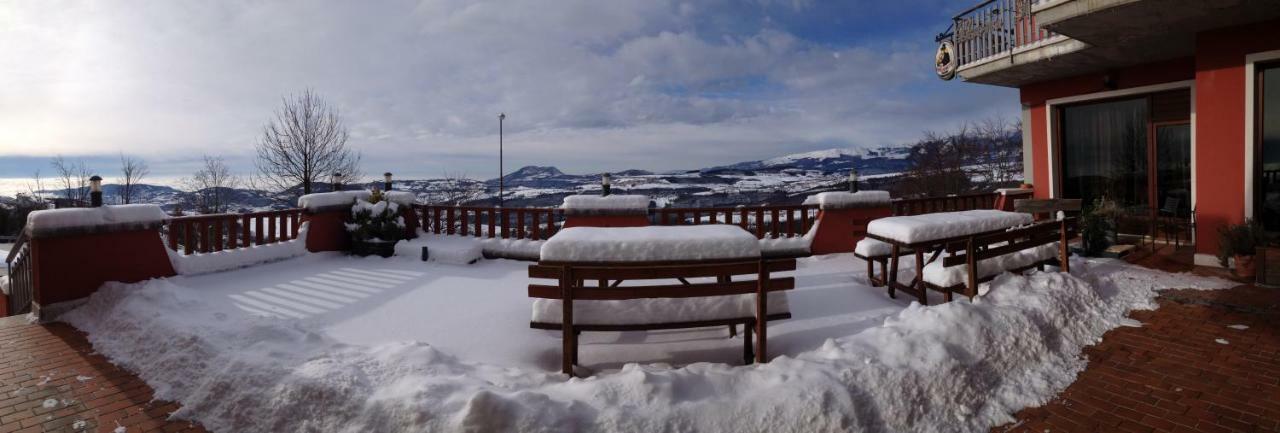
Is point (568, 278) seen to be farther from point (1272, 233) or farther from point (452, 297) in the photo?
point (1272, 233)

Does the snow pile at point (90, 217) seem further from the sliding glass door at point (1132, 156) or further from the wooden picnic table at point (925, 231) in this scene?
the sliding glass door at point (1132, 156)

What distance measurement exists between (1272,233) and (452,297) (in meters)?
9.01

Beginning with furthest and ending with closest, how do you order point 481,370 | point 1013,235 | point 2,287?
point 2,287 < point 1013,235 < point 481,370

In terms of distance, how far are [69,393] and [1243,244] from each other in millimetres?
9893

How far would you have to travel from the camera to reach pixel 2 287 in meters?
6.37

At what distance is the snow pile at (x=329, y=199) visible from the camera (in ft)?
25.9

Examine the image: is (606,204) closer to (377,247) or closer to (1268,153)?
(377,247)

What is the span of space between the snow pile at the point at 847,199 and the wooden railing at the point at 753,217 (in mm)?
187

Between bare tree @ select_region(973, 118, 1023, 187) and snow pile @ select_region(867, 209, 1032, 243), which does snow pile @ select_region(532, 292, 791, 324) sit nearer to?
snow pile @ select_region(867, 209, 1032, 243)

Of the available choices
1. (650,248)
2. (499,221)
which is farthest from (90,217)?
(650,248)

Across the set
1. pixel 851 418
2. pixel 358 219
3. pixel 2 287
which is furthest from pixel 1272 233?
pixel 2 287

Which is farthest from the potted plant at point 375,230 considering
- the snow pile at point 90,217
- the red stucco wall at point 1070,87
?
the red stucco wall at point 1070,87

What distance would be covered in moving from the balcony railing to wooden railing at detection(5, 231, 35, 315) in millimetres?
12476

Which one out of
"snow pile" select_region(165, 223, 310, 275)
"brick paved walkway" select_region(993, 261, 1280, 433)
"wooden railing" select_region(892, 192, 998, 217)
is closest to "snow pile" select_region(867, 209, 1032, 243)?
"brick paved walkway" select_region(993, 261, 1280, 433)
